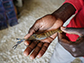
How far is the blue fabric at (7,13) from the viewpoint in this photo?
1.45 meters

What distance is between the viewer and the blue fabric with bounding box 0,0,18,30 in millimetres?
1449

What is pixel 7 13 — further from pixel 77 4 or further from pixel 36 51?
pixel 77 4

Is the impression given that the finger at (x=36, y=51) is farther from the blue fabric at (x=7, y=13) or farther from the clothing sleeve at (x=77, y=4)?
the blue fabric at (x=7, y=13)

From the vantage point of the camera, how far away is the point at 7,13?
157 cm

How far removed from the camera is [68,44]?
2.12 ft

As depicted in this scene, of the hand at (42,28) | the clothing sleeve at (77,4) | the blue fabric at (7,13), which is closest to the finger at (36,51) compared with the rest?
the hand at (42,28)

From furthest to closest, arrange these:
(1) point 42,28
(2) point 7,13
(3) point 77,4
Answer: (2) point 7,13 → (1) point 42,28 → (3) point 77,4

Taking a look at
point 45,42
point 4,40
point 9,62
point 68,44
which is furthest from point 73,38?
point 4,40

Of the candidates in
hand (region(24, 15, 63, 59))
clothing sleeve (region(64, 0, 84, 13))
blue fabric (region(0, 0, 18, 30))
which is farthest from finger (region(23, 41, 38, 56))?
blue fabric (region(0, 0, 18, 30))

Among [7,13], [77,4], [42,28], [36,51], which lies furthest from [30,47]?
[7,13]

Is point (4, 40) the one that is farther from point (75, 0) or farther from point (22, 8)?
point (75, 0)

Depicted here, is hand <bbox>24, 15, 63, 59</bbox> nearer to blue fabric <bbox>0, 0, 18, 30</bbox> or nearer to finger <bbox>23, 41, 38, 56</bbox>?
finger <bbox>23, 41, 38, 56</bbox>

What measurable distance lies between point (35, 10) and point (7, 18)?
0.77 meters

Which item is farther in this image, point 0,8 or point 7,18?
point 7,18
